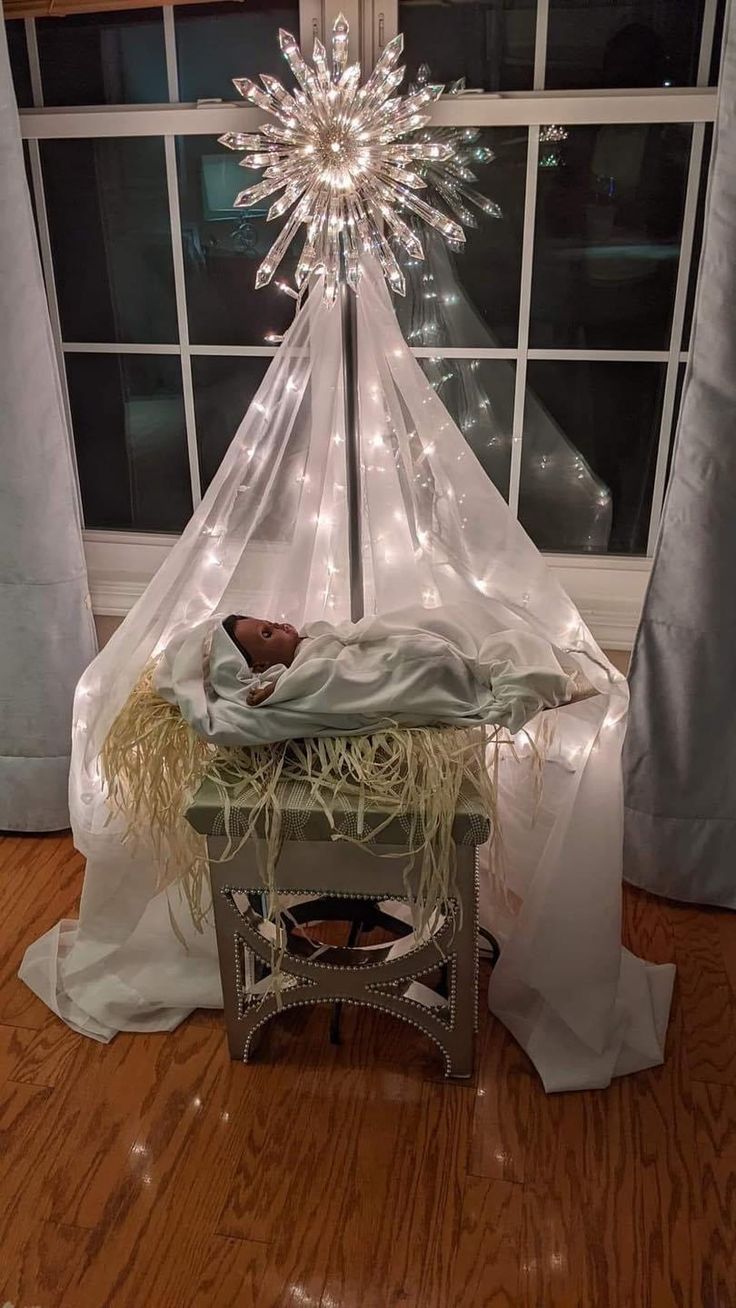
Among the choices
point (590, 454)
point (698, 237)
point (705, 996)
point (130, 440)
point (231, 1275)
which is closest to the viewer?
point (231, 1275)

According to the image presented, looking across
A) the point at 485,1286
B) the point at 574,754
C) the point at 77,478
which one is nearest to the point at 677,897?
the point at 574,754

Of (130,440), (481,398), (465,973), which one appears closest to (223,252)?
(130,440)

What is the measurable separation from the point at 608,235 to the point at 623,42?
12.3 inches

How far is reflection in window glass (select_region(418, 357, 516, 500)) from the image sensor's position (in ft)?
6.75

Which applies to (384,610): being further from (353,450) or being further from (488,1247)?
(488,1247)

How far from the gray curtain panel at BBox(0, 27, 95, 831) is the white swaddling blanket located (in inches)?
21.5

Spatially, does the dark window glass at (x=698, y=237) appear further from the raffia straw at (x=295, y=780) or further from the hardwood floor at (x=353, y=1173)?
the hardwood floor at (x=353, y=1173)

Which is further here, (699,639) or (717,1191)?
(699,639)

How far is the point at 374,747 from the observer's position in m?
1.47

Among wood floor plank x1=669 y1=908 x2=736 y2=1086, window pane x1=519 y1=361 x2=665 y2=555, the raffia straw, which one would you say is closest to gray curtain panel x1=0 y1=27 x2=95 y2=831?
the raffia straw

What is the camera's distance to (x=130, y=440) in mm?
2316

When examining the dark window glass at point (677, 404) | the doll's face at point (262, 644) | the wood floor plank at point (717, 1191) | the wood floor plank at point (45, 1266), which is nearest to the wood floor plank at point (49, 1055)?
the wood floor plank at point (45, 1266)

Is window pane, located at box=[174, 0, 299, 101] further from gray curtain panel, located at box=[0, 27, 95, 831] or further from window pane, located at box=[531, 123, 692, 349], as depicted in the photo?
window pane, located at box=[531, 123, 692, 349]

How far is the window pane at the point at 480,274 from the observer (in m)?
1.91
